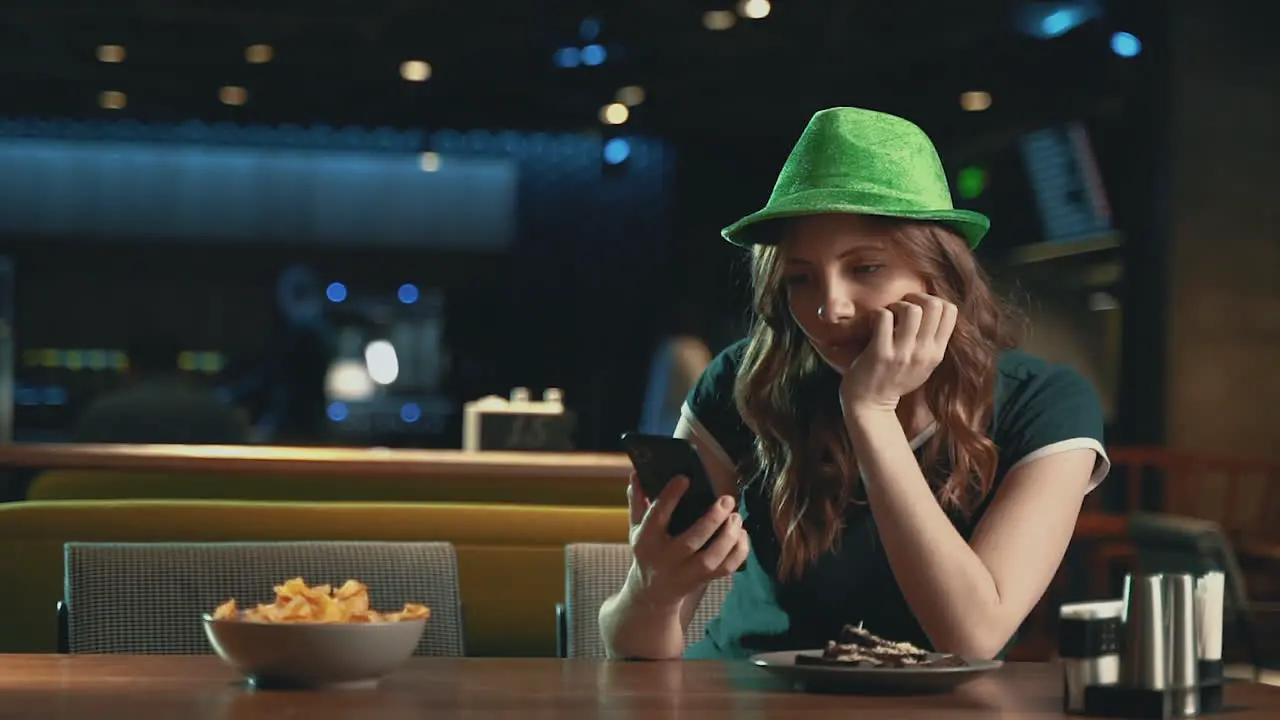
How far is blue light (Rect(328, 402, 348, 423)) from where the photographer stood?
9.91 meters

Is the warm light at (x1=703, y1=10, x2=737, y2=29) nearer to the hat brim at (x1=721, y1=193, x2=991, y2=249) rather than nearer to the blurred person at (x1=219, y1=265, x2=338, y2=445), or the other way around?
the blurred person at (x1=219, y1=265, x2=338, y2=445)

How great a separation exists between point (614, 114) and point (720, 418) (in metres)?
8.15

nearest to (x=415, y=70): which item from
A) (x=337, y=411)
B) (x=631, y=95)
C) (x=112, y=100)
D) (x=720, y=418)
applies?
(x=631, y=95)

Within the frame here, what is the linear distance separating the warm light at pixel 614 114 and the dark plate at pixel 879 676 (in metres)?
8.65

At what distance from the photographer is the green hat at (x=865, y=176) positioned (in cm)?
200

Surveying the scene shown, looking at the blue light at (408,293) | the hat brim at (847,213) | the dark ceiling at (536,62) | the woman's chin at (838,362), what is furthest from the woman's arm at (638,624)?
the blue light at (408,293)

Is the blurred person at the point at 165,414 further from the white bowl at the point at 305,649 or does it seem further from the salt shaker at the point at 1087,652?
the salt shaker at the point at 1087,652

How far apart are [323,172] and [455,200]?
0.87m

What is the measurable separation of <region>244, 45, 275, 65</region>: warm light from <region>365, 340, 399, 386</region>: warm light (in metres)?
1.99

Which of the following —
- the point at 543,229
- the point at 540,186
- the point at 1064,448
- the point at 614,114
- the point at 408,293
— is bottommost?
the point at 1064,448

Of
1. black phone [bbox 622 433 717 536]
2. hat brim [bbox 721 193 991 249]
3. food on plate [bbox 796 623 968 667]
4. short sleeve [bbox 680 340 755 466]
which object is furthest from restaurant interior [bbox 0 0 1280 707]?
food on plate [bbox 796 623 968 667]

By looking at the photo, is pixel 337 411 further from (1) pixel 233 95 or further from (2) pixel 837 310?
(2) pixel 837 310

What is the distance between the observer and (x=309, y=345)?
7.30 m

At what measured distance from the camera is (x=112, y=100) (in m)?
9.76
